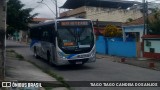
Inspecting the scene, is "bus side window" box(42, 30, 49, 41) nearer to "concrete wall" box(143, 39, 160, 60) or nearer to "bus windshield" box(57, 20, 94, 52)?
"bus windshield" box(57, 20, 94, 52)

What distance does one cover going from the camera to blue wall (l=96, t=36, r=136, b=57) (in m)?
27.2

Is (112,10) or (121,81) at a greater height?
(112,10)

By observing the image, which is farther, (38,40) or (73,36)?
(38,40)

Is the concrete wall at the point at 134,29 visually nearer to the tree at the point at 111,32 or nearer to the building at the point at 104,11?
the tree at the point at 111,32

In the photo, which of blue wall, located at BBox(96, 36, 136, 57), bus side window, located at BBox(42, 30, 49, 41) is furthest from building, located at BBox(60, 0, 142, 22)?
bus side window, located at BBox(42, 30, 49, 41)

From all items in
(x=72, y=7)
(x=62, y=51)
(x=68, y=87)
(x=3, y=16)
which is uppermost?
(x=72, y=7)

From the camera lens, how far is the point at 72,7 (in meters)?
61.1

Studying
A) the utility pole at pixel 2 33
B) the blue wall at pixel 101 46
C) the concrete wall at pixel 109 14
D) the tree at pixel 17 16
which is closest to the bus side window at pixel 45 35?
the utility pole at pixel 2 33

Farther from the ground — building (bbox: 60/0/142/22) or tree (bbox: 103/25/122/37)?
building (bbox: 60/0/142/22)

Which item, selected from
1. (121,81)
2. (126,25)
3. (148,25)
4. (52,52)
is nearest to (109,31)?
(126,25)

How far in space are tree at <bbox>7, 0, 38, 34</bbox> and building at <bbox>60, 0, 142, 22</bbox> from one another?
28.8ft

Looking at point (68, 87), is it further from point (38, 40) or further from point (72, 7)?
point (72, 7)

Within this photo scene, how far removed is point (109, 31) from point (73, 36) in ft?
79.5

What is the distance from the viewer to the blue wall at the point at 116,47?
27.2 meters
